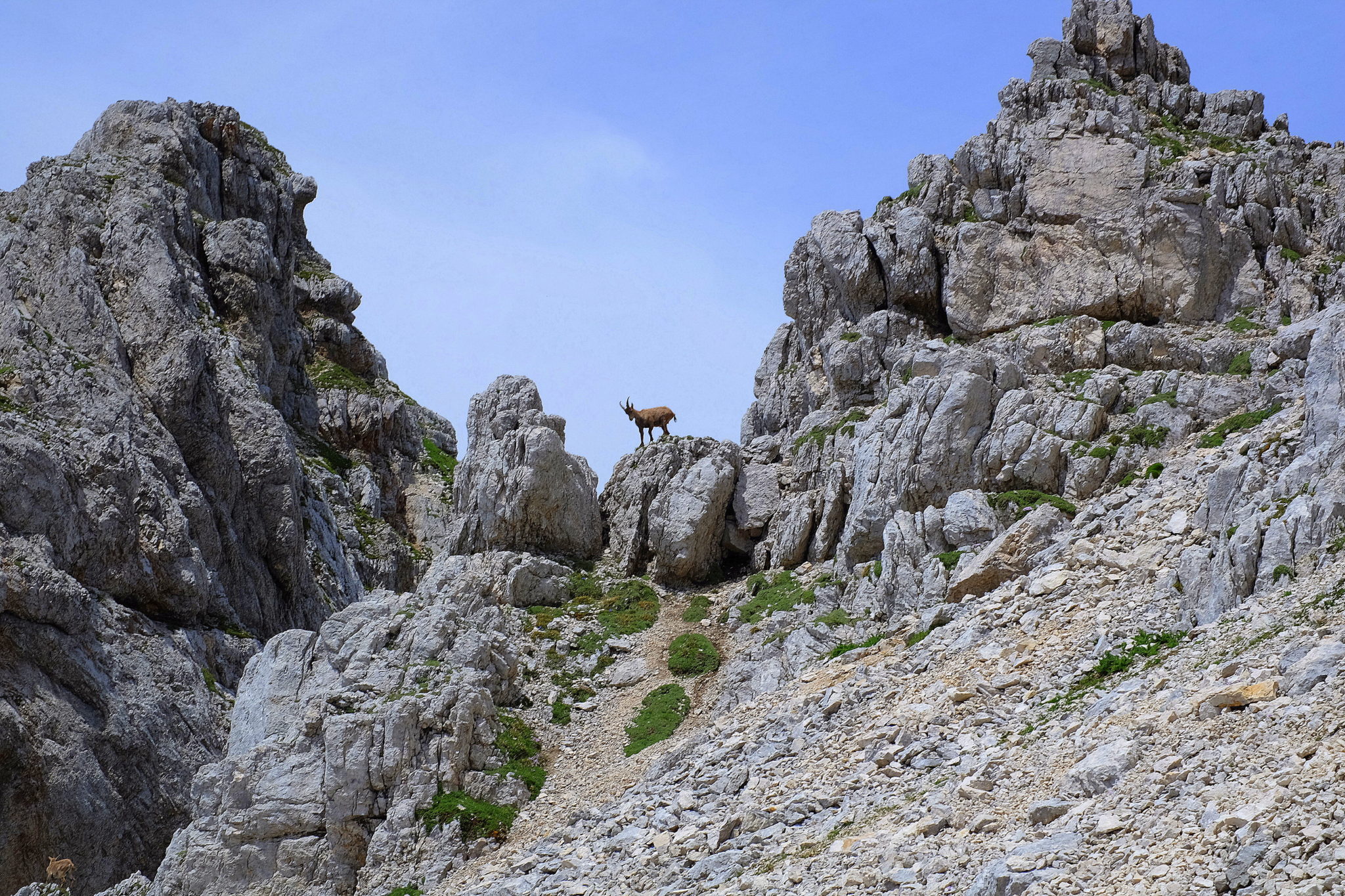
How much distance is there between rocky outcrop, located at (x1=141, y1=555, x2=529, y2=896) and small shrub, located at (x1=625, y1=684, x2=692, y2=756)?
15.2 feet

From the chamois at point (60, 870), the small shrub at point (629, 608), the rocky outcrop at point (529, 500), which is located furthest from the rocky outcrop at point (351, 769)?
the rocky outcrop at point (529, 500)

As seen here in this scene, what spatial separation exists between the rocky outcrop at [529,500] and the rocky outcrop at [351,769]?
12.5 meters

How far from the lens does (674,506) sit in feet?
172

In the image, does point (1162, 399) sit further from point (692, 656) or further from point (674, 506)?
point (674, 506)

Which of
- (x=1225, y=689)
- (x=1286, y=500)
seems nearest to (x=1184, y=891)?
(x=1225, y=689)

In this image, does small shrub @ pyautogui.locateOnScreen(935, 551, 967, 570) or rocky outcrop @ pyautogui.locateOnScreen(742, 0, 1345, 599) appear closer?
small shrub @ pyautogui.locateOnScreen(935, 551, 967, 570)

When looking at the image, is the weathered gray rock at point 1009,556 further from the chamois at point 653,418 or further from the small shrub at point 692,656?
the chamois at point 653,418

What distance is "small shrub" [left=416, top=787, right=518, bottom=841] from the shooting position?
3238 centimetres

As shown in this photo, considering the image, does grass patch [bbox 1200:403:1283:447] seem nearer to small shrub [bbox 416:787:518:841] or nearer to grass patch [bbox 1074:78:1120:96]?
small shrub [bbox 416:787:518:841]

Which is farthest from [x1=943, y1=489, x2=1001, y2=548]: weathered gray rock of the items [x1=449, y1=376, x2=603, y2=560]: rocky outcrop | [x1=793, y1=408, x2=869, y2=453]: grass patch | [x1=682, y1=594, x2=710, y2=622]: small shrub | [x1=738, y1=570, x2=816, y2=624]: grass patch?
[x1=449, y1=376, x2=603, y2=560]: rocky outcrop

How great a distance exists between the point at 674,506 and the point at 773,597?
7.73 m

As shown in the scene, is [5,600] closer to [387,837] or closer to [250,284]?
[387,837]

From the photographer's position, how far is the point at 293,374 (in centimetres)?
8144

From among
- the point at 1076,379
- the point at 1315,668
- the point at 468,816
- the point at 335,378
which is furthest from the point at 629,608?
the point at 335,378
